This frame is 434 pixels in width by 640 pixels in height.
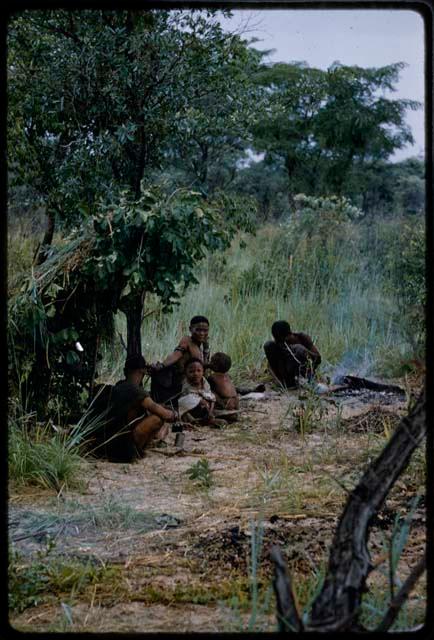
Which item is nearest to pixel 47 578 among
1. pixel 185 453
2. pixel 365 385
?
pixel 185 453

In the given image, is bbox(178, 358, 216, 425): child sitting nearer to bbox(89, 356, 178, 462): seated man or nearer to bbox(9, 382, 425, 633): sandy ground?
bbox(9, 382, 425, 633): sandy ground

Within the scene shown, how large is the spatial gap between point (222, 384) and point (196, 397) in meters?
0.33

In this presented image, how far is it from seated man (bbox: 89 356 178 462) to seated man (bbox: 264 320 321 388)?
Answer: 203 centimetres

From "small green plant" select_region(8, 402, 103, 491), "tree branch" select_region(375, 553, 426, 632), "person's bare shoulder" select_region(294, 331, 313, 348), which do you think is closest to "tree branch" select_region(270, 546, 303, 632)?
"tree branch" select_region(375, 553, 426, 632)

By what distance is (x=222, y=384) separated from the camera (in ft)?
19.7

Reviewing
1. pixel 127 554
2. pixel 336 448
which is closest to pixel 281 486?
pixel 336 448

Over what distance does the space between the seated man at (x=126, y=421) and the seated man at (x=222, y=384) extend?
1.10 meters

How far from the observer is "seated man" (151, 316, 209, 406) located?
5695 mm

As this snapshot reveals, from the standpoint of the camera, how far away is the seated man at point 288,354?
→ 22.1 feet

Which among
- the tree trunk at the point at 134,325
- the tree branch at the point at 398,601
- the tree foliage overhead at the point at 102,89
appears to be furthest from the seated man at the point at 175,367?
A: the tree branch at the point at 398,601

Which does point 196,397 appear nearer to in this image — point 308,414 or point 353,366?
point 308,414

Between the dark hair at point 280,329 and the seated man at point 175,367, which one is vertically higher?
the dark hair at point 280,329

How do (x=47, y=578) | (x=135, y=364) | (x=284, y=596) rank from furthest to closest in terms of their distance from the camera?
(x=135, y=364)
(x=47, y=578)
(x=284, y=596)

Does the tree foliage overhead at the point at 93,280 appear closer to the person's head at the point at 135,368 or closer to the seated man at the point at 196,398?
the person's head at the point at 135,368
